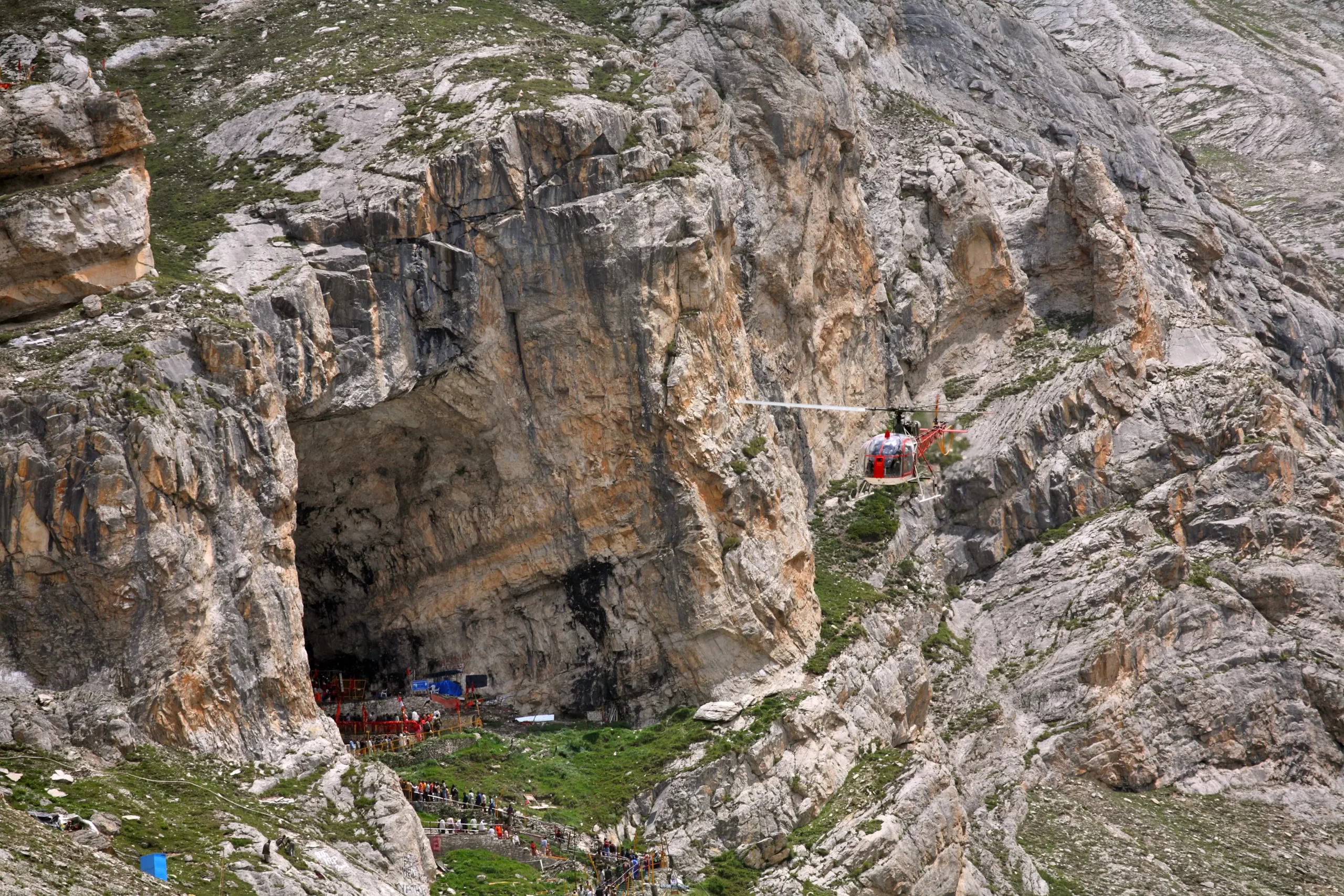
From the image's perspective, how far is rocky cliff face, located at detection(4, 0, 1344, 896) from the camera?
141 feet

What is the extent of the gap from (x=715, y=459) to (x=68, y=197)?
21.6 metres

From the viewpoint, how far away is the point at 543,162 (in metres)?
52.5

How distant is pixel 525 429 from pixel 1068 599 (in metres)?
22.7

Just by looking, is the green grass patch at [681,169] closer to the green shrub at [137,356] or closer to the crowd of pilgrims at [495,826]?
the green shrub at [137,356]

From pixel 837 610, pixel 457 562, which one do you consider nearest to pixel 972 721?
pixel 837 610

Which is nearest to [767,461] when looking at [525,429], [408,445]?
[525,429]

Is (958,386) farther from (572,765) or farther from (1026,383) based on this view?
(572,765)

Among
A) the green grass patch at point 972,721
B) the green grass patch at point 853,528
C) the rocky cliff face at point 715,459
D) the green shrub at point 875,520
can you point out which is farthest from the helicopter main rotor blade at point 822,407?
the green grass patch at point 972,721

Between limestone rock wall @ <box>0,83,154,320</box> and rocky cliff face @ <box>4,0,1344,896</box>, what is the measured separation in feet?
7.08

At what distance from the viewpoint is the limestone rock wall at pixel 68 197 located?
1683 inches

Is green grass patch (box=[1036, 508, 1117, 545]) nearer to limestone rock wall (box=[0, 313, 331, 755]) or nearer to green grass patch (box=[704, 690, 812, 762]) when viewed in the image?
green grass patch (box=[704, 690, 812, 762])

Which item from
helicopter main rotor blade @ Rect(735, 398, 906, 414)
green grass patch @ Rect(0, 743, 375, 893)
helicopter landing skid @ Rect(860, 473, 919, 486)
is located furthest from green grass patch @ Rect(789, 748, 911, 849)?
green grass patch @ Rect(0, 743, 375, 893)

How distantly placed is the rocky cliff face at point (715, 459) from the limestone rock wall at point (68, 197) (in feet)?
7.08

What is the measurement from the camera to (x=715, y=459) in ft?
175
